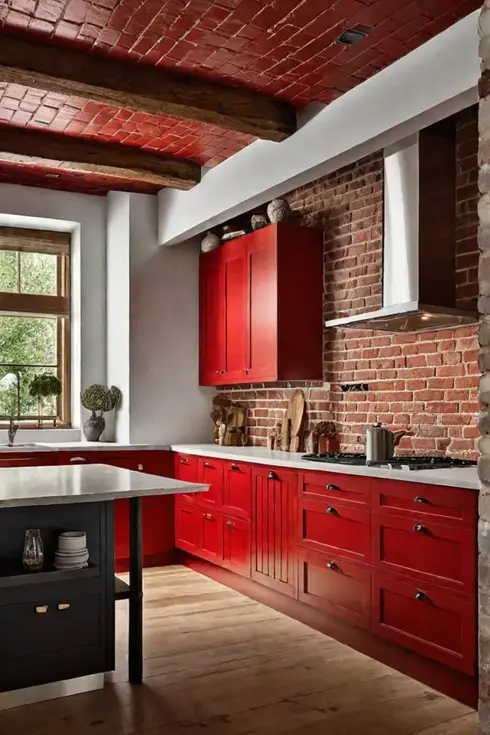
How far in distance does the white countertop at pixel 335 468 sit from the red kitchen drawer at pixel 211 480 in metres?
0.06

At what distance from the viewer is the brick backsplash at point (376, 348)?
4.08 m

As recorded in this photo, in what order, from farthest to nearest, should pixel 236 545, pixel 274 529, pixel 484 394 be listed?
pixel 236 545
pixel 274 529
pixel 484 394

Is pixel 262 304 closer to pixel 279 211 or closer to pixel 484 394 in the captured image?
pixel 279 211

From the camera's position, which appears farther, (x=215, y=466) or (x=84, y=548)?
(x=215, y=466)

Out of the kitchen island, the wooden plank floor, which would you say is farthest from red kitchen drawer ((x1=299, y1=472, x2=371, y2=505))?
the kitchen island

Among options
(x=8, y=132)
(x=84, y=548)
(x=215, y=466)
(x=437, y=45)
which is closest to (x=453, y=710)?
(x=84, y=548)

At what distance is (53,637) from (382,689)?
4.73 ft

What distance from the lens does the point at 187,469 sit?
5.75 meters

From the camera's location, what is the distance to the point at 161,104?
4.23m

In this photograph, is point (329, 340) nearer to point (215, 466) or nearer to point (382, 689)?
point (215, 466)

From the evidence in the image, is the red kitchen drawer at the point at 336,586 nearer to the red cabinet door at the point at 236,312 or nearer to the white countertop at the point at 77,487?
the white countertop at the point at 77,487

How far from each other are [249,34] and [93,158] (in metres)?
1.98

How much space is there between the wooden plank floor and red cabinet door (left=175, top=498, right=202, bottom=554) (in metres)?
1.29

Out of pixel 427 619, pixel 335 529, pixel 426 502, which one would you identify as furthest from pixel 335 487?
pixel 427 619
